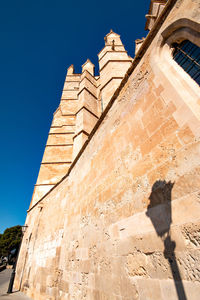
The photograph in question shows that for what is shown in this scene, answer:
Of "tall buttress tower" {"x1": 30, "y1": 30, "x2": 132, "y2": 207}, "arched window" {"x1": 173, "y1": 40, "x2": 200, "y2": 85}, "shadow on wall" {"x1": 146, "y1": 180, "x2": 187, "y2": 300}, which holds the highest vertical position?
"tall buttress tower" {"x1": 30, "y1": 30, "x2": 132, "y2": 207}

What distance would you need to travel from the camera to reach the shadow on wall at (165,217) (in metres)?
1.35

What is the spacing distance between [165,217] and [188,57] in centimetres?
247

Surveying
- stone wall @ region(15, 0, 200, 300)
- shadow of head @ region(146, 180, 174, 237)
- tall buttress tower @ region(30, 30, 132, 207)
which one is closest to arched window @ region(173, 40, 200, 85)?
stone wall @ region(15, 0, 200, 300)

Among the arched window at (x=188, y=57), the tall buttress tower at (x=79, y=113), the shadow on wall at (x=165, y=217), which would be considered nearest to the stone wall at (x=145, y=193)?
the shadow on wall at (x=165, y=217)

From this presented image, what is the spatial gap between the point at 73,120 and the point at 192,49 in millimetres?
10395

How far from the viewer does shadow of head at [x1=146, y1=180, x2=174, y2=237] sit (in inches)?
62.2

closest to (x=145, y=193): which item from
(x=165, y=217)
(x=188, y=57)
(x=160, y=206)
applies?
(x=160, y=206)

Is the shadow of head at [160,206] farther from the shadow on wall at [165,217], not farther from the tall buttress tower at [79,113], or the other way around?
the tall buttress tower at [79,113]

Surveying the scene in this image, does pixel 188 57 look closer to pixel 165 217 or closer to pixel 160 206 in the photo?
pixel 160 206

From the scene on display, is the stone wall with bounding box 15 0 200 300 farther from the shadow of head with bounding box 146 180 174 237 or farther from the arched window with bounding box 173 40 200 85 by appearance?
the arched window with bounding box 173 40 200 85

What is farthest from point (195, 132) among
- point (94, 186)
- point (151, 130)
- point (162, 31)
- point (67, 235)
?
point (67, 235)

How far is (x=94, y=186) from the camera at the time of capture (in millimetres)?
3447

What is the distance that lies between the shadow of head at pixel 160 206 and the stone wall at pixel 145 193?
10 mm

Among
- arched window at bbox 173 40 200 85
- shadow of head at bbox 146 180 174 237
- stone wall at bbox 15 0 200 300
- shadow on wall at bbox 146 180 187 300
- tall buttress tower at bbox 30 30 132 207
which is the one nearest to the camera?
shadow on wall at bbox 146 180 187 300
